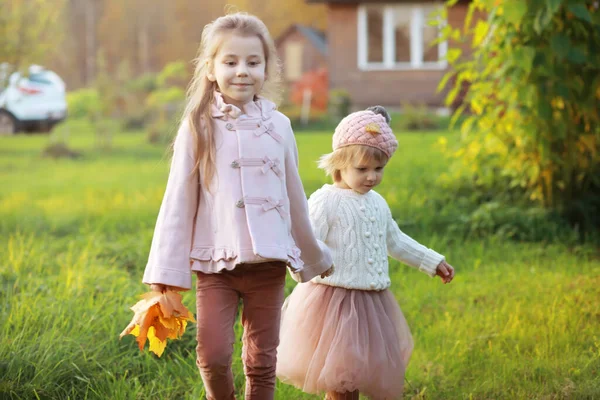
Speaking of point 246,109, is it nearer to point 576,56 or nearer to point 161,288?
Result: point 161,288

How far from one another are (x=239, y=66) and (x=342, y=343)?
1.13m

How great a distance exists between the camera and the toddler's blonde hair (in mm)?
3381

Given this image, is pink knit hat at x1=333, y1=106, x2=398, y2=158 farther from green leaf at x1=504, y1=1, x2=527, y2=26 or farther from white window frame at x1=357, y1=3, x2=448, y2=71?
white window frame at x1=357, y1=3, x2=448, y2=71

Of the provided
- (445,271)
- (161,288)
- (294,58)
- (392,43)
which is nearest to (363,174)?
(445,271)

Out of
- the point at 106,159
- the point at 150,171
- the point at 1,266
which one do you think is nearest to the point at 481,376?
the point at 1,266

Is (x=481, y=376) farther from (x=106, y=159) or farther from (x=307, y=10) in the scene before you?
(x=307, y=10)

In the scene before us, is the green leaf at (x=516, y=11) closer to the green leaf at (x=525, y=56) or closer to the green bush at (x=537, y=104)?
the green bush at (x=537, y=104)

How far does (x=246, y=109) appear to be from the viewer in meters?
3.10

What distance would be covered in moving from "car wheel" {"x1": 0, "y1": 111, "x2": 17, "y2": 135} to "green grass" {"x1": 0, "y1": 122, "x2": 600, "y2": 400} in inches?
475

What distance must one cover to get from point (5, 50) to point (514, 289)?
905 cm

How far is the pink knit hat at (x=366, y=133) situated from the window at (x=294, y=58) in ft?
90.3

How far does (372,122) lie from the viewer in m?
3.40

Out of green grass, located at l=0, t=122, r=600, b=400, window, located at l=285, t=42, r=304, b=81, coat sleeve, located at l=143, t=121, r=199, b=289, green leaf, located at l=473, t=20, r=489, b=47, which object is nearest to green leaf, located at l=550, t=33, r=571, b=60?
green leaf, located at l=473, t=20, r=489, b=47

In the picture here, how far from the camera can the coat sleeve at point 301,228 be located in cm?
313
